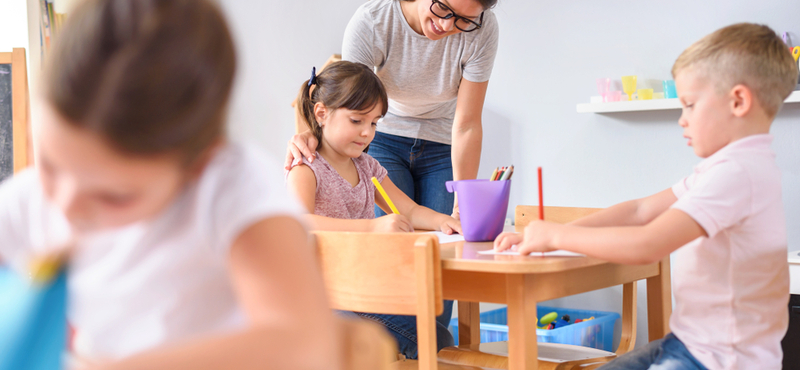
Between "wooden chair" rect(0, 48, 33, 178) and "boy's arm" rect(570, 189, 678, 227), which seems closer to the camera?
"boy's arm" rect(570, 189, 678, 227)

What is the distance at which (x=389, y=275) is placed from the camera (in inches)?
37.3

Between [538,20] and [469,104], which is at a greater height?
[538,20]

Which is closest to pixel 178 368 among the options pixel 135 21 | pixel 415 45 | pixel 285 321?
pixel 285 321

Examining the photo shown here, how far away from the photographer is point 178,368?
309mm

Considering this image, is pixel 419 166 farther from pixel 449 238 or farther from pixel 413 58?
pixel 449 238

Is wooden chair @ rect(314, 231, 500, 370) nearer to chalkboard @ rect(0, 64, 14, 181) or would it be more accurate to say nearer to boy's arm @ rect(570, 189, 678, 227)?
boy's arm @ rect(570, 189, 678, 227)

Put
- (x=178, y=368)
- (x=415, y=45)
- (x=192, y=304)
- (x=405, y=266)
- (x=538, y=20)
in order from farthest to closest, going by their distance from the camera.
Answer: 1. (x=538, y=20)
2. (x=415, y=45)
3. (x=405, y=266)
4. (x=192, y=304)
5. (x=178, y=368)

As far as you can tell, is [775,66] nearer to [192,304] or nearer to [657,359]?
[657,359]

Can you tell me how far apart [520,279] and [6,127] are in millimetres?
2059

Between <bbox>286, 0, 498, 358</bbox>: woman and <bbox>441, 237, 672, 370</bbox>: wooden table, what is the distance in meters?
0.46

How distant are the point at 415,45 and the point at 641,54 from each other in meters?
1.14

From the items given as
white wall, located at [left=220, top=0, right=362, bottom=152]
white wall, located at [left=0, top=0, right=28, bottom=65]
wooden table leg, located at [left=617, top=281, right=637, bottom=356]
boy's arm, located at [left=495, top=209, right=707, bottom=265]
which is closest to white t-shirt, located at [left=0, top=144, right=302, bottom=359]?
boy's arm, located at [left=495, top=209, right=707, bottom=265]

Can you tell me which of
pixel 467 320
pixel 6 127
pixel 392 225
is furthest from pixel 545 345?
pixel 6 127

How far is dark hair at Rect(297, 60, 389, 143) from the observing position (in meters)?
1.51
